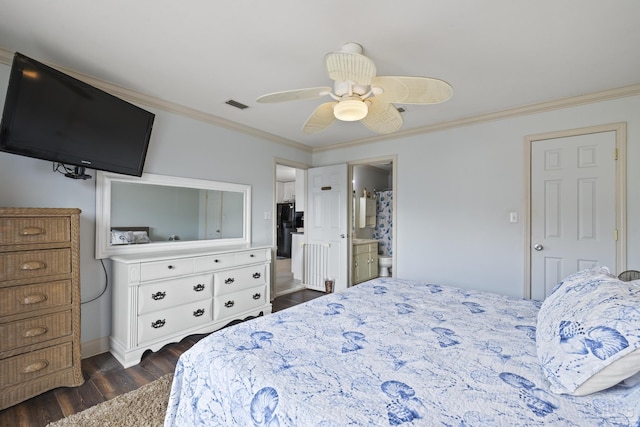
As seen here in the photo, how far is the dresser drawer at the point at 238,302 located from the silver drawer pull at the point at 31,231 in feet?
4.86

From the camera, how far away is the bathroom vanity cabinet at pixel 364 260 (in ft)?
15.7

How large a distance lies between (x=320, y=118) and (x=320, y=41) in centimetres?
51

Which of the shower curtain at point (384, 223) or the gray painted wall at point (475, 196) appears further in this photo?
the shower curtain at point (384, 223)

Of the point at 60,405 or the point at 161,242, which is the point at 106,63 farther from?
the point at 60,405

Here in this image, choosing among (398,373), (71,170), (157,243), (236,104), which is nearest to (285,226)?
(157,243)

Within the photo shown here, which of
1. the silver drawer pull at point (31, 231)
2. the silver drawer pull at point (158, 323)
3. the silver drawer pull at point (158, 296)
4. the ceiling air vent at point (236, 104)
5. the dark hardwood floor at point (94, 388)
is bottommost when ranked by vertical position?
the dark hardwood floor at point (94, 388)

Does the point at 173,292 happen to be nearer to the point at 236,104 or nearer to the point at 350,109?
the point at 236,104

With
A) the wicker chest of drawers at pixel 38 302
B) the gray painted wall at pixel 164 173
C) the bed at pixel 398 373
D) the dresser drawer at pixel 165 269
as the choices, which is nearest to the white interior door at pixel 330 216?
the gray painted wall at pixel 164 173

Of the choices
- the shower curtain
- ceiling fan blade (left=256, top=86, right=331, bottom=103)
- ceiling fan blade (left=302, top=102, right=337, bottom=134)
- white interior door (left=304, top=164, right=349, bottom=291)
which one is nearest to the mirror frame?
white interior door (left=304, top=164, right=349, bottom=291)

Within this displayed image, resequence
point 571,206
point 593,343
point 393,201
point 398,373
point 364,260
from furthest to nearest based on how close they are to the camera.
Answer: point 364,260 → point 393,201 → point 571,206 → point 398,373 → point 593,343

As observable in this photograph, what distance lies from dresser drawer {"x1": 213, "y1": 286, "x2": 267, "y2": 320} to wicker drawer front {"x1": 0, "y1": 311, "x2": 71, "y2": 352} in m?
1.17

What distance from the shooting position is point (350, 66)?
4.89 ft

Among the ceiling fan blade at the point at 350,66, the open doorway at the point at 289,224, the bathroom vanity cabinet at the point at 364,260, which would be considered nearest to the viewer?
the ceiling fan blade at the point at 350,66

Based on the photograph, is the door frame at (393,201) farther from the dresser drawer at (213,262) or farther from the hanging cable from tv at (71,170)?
the hanging cable from tv at (71,170)
